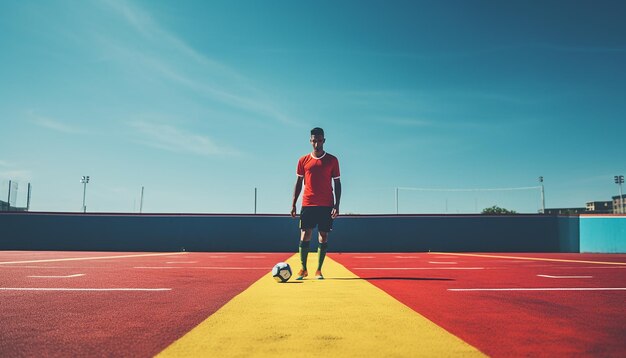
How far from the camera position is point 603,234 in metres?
20.0

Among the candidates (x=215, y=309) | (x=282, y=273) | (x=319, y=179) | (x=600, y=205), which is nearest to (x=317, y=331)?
(x=215, y=309)

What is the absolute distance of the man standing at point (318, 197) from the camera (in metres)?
5.54

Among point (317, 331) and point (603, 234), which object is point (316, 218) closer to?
point (317, 331)

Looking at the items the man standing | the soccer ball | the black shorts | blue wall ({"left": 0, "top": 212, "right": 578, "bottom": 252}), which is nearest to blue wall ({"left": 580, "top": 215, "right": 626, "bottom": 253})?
blue wall ({"left": 0, "top": 212, "right": 578, "bottom": 252})

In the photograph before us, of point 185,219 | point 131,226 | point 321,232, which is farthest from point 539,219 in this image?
point 131,226

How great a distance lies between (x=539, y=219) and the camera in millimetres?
21500

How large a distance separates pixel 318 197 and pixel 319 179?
9.9 inches

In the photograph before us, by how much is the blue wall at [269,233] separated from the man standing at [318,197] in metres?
15.3

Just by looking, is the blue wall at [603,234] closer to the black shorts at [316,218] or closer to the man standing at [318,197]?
the man standing at [318,197]

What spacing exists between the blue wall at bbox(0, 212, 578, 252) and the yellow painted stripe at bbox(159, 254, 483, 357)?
17640 millimetres

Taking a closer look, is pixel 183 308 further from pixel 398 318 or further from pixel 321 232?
pixel 321 232

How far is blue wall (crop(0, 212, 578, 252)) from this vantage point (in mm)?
20719

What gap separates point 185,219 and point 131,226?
278cm

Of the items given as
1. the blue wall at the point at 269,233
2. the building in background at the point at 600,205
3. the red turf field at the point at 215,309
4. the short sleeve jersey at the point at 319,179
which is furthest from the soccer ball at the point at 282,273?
the building in background at the point at 600,205
